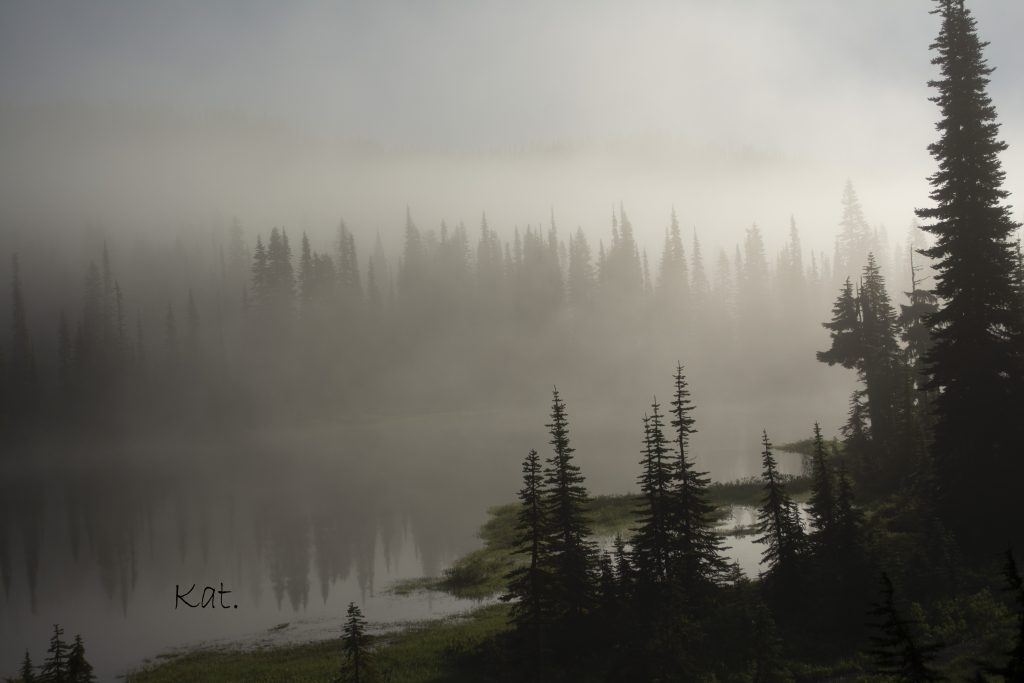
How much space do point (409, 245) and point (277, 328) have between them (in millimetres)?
38838

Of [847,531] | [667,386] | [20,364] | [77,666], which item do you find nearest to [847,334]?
[847,531]

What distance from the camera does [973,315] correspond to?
1136 inches

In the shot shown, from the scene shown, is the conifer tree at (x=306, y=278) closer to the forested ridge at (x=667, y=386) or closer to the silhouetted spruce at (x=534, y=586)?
the forested ridge at (x=667, y=386)

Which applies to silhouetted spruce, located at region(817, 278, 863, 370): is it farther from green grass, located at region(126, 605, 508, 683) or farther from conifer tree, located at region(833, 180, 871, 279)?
conifer tree, located at region(833, 180, 871, 279)

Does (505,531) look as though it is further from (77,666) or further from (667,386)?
(667,386)

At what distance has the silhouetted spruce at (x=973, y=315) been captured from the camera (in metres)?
27.6

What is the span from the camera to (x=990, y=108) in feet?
97.5

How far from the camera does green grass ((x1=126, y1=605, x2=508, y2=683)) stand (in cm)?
2614

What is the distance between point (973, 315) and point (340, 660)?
30115 mm

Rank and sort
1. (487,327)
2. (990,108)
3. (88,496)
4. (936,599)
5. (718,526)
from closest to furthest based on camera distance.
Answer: (936,599), (990,108), (718,526), (88,496), (487,327)

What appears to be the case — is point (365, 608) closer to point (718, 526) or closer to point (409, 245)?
point (718, 526)

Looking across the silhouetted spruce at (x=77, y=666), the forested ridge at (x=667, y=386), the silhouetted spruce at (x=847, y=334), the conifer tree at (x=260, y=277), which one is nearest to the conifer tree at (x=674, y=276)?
the forested ridge at (x=667, y=386)

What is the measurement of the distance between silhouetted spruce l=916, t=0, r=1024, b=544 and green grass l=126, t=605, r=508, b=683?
20.1 metres

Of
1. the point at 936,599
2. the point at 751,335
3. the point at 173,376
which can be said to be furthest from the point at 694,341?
the point at 936,599
